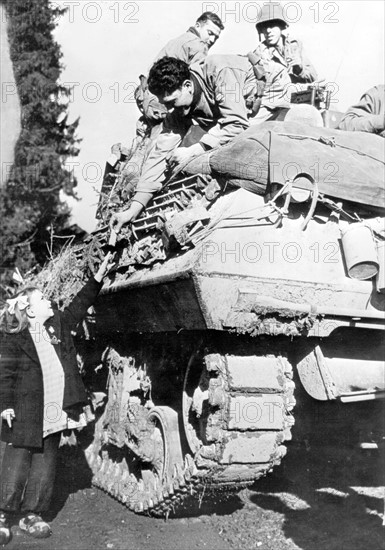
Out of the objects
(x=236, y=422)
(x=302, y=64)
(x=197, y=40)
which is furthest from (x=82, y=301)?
(x=302, y=64)

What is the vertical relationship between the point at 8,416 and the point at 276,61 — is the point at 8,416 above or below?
below

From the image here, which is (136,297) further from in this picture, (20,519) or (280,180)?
(20,519)

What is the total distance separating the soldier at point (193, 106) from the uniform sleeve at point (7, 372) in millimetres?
1259

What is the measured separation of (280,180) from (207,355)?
49.9 inches

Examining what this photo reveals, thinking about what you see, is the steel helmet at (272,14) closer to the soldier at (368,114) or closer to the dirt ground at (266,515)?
the soldier at (368,114)

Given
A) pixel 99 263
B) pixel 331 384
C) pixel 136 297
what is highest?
pixel 99 263

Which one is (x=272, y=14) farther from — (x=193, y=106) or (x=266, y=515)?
(x=266, y=515)

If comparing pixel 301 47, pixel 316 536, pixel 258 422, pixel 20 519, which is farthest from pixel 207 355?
pixel 301 47

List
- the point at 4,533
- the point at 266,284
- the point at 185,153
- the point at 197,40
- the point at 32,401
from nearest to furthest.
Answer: the point at 266,284, the point at 4,533, the point at 32,401, the point at 185,153, the point at 197,40

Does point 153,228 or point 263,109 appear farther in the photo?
point 263,109

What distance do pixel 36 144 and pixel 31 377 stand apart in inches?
499

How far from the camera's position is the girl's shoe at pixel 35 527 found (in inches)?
216

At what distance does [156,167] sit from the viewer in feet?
19.1

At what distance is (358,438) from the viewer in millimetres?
6574
